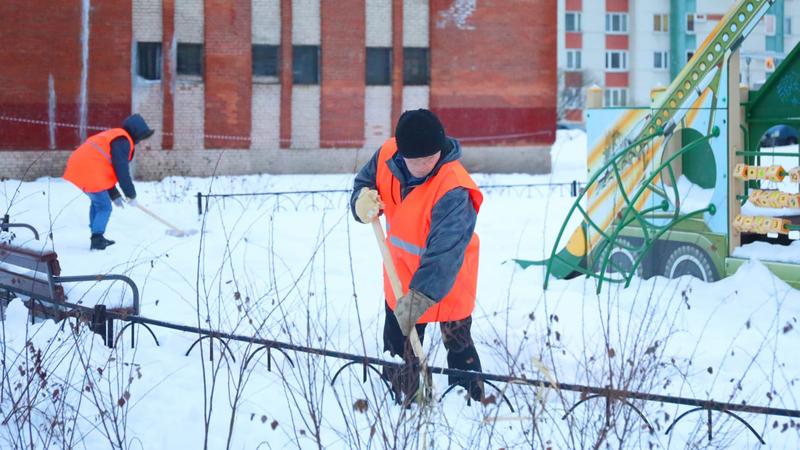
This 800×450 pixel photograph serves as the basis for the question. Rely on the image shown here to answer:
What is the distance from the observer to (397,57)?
24.0 metres

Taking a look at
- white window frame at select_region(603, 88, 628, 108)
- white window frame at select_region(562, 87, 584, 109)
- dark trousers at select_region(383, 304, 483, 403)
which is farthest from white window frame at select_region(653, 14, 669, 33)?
dark trousers at select_region(383, 304, 483, 403)

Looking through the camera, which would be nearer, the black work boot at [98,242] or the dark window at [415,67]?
the black work boot at [98,242]

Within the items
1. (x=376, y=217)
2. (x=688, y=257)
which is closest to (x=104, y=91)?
(x=688, y=257)

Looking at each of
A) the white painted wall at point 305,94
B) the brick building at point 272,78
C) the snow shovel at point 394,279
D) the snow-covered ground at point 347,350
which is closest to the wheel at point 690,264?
the snow-covered ground at point 347,350

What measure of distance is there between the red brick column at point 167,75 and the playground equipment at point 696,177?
14960 mm

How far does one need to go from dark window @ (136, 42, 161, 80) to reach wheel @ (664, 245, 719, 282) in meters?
16.4

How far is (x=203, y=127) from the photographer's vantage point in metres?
22.8

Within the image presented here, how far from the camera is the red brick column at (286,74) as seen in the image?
2330 centimetres

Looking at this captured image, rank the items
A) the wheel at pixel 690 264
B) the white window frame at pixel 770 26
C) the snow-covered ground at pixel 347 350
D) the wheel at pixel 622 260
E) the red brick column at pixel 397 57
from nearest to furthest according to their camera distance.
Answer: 1. the snow-covered ground at pixel 347 350
2. the wheel at pixel 690 264
3. the wheel at pixel 622 260
4. the red brick column at pixel 397 57
5. the white window frame at pixel 770 26

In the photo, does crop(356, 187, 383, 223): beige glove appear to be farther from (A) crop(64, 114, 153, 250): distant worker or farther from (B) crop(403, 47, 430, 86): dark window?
(B) crop(403, 47, 430, 86): dark window

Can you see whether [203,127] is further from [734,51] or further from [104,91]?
[734,51]

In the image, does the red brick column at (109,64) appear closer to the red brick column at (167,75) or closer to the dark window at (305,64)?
the red brick column at (167,75)

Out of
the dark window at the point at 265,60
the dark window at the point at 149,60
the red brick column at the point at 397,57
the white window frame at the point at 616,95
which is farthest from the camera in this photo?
the white window frame at the point at 616,95

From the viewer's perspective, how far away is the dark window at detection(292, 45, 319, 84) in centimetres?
2355
